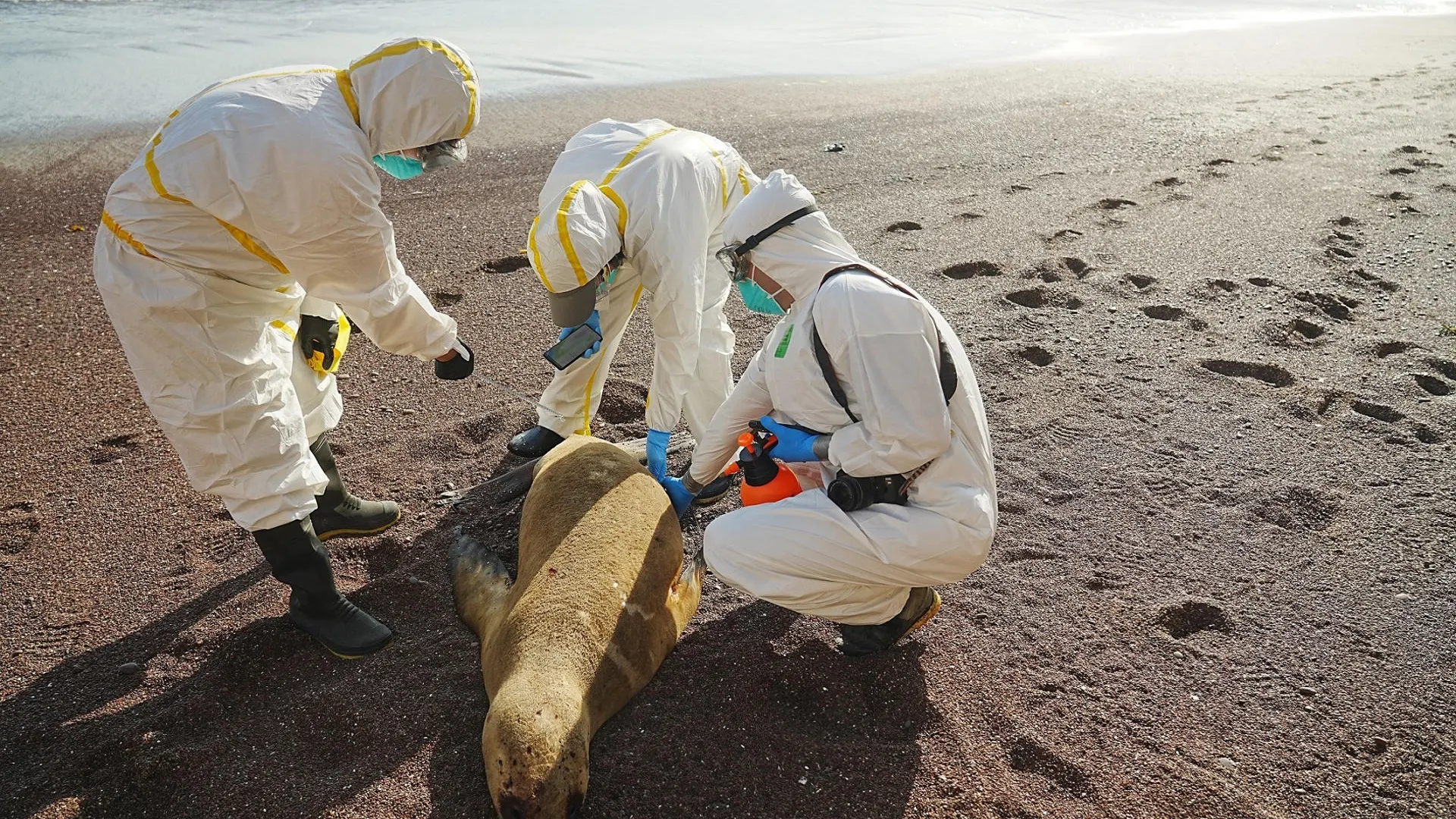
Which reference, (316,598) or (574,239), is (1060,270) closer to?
(574,239)

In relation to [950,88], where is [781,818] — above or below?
below

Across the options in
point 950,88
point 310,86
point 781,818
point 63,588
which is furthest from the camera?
point 950,88

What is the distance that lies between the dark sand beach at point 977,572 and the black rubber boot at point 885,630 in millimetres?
103

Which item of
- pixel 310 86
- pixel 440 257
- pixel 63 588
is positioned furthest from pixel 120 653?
pixel 440 257

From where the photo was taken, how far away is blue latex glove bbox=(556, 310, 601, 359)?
4.51 m

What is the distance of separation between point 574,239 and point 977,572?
2259mm

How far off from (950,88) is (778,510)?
10.5m

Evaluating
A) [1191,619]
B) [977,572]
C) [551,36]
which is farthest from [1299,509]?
[551,36]

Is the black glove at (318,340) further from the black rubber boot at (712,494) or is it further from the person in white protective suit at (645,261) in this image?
the black rubber boot at (712,494)

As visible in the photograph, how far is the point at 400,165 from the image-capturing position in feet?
12.7

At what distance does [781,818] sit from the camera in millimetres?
3287

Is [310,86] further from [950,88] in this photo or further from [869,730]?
[950,88]

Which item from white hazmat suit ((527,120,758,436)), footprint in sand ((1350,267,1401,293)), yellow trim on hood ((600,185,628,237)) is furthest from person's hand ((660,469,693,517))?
footprint in sand ((1350,267,1401,293))

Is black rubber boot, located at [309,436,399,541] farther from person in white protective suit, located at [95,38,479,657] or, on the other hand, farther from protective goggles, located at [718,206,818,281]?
protective goggles, located at [718,206,818,281]
